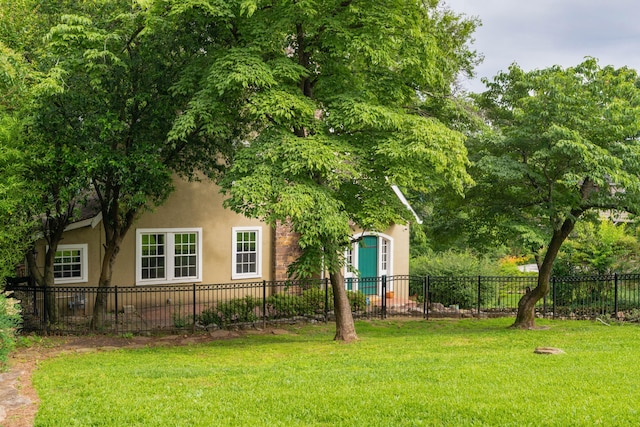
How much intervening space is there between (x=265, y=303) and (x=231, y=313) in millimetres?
1104

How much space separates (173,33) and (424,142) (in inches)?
265

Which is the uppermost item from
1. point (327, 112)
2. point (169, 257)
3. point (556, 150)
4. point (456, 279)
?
point (327, 112)

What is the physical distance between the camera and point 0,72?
35.2 ft

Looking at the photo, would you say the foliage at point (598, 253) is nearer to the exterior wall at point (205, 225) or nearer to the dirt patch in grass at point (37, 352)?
the exterior wall at point (205, 225)

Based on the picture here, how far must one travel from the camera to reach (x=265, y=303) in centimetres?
1803

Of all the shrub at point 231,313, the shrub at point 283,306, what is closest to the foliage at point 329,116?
the shrub at point 231,313

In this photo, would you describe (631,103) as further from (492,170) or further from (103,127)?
(103,127)

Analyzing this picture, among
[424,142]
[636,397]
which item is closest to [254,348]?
[424,142]

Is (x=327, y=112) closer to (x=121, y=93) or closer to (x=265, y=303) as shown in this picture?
(x=121, y=93)

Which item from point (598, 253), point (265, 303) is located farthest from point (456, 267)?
point (265, 303)

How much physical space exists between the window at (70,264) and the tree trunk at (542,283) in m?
12.9

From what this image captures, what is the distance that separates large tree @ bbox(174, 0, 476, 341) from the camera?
38.3ft

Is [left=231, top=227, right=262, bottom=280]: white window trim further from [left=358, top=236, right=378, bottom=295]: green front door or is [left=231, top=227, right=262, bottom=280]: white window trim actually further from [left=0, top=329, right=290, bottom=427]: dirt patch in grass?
[left=358, top=236, right=378, bottom=295]: green front door

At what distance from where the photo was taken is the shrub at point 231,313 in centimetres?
1705
